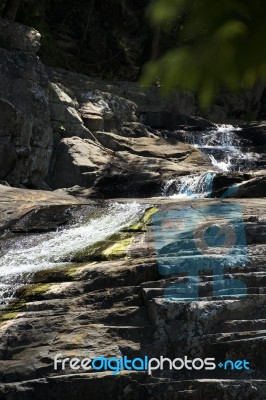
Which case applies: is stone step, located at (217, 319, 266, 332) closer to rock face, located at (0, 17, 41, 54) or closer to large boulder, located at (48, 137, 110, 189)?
large boulder, located at (48, 137, 110, 189)

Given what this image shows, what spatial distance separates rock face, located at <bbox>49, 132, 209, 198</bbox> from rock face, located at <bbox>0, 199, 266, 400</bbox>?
28.0ft

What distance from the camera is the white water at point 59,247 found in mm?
8836

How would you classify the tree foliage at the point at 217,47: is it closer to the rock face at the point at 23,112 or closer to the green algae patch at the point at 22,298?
the green algae patch at the point at 22,298

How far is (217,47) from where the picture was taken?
202cm

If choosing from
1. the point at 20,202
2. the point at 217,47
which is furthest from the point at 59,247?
the point at 217,47

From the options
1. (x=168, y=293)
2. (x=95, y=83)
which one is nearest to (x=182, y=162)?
(x=95, y=83)

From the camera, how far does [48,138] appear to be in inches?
714

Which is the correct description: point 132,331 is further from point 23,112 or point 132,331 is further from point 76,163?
point 23,112

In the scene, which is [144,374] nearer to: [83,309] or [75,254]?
[83,309]

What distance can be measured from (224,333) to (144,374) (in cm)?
100

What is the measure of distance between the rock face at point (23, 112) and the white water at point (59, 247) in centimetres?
503

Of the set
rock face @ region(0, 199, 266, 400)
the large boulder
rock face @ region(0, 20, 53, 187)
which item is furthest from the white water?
rock face @ region(0, 20, 53, 187)

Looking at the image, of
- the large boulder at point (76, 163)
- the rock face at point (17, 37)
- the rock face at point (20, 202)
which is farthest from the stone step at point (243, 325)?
the rock face at point (17, 37)

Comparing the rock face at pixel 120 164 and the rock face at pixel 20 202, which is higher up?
the rock face at pixel 120 164
